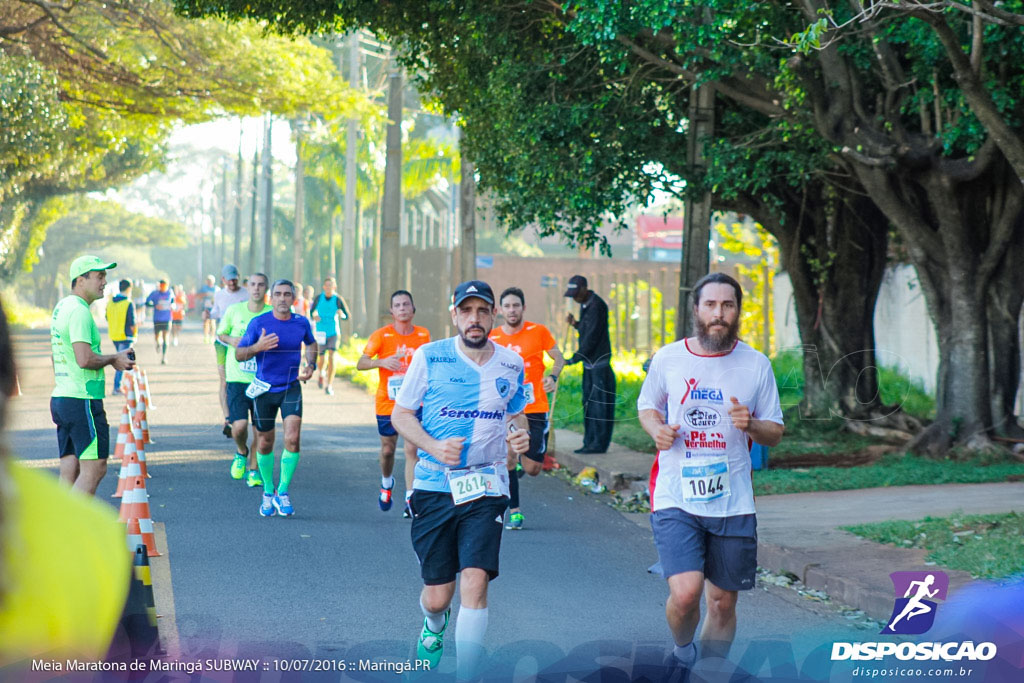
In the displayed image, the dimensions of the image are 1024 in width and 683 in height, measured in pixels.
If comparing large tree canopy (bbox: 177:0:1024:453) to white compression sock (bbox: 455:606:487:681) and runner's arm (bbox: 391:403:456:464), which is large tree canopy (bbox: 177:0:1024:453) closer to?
runner's arm (bbox: 391:403:456:464)

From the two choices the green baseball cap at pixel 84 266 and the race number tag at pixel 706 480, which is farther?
the green baseball cap at pixel 84 266

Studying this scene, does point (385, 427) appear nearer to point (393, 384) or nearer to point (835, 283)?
point (393, 384)

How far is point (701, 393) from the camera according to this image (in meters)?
5.51

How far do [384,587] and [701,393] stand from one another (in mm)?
3079

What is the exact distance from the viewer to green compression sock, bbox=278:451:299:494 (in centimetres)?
1025

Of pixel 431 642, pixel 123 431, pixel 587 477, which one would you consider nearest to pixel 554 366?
pixel 587 477

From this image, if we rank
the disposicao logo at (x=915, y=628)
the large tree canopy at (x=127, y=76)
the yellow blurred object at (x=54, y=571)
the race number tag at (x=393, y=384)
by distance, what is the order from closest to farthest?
the yellow blurred object at (x=54, y=571) < the disposicao logo at (x=915, y=628) < the race number tag at (x=393, y=384) < the large tree canopy at (x=127, y=76)

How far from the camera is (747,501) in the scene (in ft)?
17.8

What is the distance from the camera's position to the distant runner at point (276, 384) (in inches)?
402

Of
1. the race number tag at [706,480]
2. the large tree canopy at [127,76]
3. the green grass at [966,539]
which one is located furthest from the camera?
the large tree canopy at [127,76]

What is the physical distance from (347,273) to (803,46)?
1041 inches

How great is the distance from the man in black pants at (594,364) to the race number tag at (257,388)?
452 centimetres

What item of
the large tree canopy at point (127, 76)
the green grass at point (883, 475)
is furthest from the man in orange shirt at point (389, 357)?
the large tree canopy at point (127, 76)

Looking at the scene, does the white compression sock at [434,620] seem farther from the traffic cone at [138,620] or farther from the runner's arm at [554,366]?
the runner's arm at [554,366]
